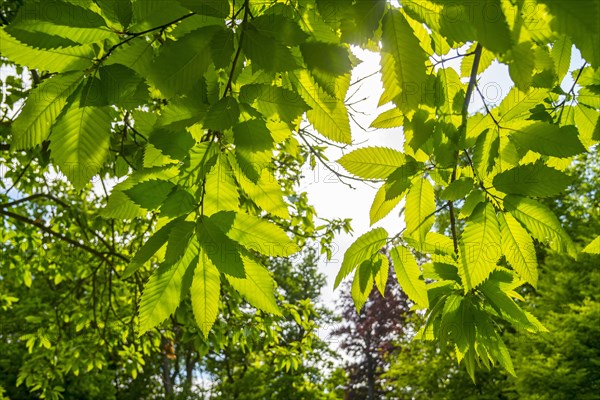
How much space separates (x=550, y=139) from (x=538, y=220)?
25cm

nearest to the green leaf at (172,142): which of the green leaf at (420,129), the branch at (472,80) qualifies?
the green leaf at (420,129)

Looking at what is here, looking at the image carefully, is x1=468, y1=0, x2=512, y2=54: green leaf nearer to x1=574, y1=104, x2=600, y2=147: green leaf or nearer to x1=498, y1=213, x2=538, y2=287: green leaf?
x1=498, y1=213, x2=538, y2=287: green leaf

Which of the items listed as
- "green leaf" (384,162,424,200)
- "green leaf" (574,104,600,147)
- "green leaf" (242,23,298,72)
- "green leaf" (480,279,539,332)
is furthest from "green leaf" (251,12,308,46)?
"green leaf" (574,104,600,147)

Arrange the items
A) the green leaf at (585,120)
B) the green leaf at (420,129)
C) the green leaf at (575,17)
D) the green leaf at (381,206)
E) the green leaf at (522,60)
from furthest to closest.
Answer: the green leaf at (585,120) < the green leaf at (381,206) < the green leaf at (420,129) < the green leaf at (522,60) < the green leaf at (575,17)

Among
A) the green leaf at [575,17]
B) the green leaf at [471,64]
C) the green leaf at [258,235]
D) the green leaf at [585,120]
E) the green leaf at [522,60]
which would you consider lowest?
the green leaf at [575,17]

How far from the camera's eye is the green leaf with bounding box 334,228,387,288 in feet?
5.18

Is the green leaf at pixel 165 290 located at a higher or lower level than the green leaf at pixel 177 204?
lower

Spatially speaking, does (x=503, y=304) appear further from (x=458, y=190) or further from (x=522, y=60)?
(x=522, y=60)

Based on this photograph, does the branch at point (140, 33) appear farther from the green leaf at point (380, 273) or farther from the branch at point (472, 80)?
the green leaf at point (380, 273)

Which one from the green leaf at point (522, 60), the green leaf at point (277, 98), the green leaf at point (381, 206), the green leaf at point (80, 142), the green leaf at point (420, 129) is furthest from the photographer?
the green leaf at point (381, 206)

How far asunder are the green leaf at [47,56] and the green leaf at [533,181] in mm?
1178

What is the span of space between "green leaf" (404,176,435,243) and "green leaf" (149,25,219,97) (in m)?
0.87

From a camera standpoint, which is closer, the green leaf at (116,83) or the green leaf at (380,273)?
the green leaf at (116,83)

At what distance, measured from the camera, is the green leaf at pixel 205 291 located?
1.18 meters
